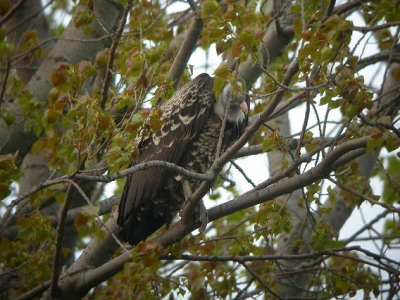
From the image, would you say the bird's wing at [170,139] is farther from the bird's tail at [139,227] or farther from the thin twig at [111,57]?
the thin twig at [111,57]

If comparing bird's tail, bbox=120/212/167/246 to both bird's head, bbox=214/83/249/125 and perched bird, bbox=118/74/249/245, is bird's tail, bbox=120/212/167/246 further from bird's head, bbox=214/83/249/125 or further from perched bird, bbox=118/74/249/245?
bird's head, bbox=214/83/249/125

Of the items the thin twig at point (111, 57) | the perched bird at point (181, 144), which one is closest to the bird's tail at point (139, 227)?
the perched bird at point (181, 144)

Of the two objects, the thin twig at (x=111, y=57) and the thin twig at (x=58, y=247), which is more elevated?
the thin twig at (x=111, y=57)

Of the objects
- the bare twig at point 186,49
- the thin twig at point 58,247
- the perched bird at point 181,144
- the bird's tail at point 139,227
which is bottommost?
the thin twig at point 58,247

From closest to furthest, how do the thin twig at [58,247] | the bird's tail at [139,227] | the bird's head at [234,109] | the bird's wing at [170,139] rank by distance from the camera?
the thin twig at [58,247]
the bird's wing at [170,139]
the bird's tail at [139,227]
the bird's head at [234,109]

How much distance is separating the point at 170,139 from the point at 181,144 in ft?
0.42

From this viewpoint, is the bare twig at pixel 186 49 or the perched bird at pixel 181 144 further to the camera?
the perched bird at pixel 181 144

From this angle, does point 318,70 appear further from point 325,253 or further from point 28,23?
point 28,23

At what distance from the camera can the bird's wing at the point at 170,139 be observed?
6.67 metres

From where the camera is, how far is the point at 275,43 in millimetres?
6867

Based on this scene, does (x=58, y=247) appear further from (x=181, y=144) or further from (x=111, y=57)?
(x=111, y=57)

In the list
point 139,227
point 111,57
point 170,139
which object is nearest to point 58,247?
point 139,227

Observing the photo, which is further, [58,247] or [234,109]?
[234,109]

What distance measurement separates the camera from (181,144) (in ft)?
22.5
